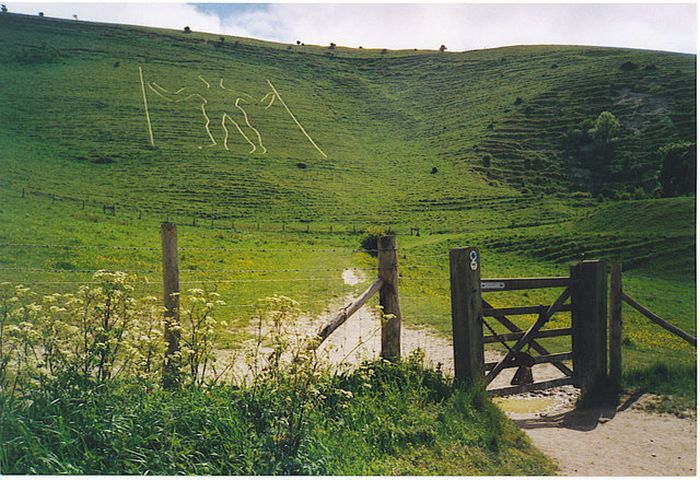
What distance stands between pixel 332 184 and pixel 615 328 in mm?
48188

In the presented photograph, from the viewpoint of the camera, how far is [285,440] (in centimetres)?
415

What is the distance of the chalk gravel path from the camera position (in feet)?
17.8

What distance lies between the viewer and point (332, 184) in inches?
2175

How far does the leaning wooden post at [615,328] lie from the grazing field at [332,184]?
2.04 ft

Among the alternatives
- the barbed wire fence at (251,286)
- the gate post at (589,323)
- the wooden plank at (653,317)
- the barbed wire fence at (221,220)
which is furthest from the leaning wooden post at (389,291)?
the barbed wire fence at (221,220)

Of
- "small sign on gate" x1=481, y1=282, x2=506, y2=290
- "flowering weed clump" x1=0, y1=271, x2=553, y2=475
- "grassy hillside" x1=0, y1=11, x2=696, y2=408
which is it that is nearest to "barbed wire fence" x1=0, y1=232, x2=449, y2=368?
"grassy hillside" x1=0, y1=11, x2=696, y2=408

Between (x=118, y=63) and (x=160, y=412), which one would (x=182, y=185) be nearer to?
(x=118, y=63)

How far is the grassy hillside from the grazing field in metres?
0.28

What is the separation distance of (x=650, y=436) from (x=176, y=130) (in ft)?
218

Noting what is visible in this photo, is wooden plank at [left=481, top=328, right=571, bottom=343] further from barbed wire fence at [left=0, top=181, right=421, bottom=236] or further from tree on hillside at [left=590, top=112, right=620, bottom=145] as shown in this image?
tree on hillside at [left=590, top=112, right=620, bottom=145]

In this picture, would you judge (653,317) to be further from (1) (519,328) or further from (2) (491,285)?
(2) (491,285)

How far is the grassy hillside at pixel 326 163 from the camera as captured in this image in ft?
72.0

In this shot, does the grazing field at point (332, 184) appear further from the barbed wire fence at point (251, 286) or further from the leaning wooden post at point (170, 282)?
the leaning wooden post at point (170, 282)

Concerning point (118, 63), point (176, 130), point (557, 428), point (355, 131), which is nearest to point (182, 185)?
point (176, 130)
